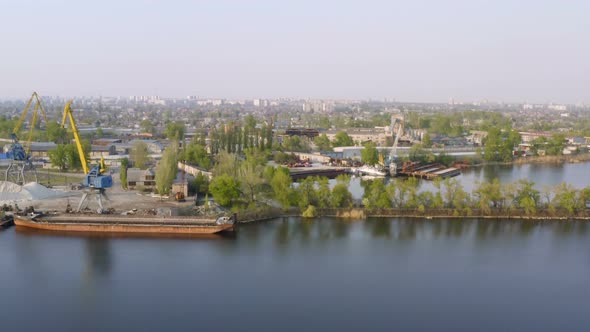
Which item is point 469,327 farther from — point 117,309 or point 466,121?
point 466,121

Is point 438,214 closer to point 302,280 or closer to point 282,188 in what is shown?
point 282,188

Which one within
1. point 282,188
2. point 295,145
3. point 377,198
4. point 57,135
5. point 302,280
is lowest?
point 302,280

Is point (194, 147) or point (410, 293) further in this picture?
point (194, 147)

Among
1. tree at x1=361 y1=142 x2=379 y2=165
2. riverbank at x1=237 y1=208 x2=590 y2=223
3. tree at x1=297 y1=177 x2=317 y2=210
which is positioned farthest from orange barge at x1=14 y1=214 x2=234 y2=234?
tree at x1=361 y1=142 x2=379 y2=165

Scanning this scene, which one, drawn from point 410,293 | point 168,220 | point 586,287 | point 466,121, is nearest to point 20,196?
point 168,220

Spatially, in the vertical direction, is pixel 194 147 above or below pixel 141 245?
above

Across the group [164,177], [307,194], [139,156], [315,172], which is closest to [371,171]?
[315,172]
